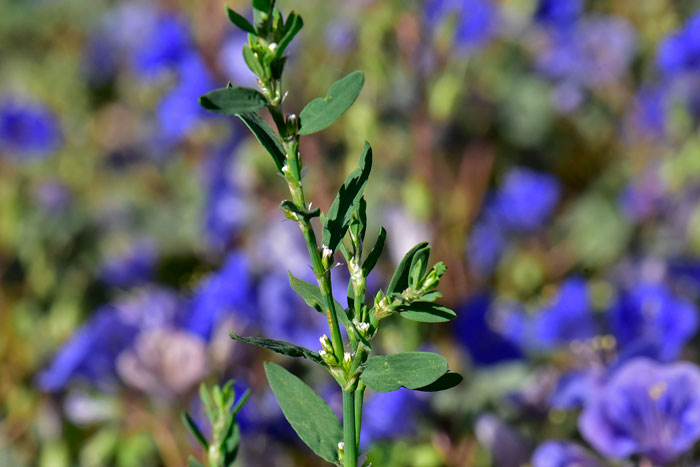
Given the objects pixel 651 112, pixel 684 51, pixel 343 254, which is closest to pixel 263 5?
pixel 343 254

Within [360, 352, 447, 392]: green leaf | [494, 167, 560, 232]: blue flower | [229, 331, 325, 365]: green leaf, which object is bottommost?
[229, 331, 325, 365]: green leaf

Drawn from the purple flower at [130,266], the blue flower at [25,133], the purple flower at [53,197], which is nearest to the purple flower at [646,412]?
the purple flower at [130,266]

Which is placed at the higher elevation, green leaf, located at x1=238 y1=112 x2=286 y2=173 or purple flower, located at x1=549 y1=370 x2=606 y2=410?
purple flower, located at x1=549 y1=370 x2=606 y2=410

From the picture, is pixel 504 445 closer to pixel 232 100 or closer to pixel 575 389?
pixel 575 389

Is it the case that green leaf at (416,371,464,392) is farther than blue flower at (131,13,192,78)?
No

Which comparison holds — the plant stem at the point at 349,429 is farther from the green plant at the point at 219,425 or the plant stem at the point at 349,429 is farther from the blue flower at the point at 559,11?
the blue flower at the point at 559,11

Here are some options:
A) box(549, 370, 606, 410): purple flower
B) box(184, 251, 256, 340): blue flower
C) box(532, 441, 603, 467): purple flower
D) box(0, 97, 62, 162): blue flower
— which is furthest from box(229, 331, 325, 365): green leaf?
box(0, 97, 62, 162): blue flower

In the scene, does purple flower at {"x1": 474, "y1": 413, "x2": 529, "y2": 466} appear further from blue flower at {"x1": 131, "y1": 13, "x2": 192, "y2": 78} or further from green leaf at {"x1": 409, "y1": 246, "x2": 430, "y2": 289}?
blue flower at {"x1": 131, "y1": 13, "x2": 192, "y2": 78}
